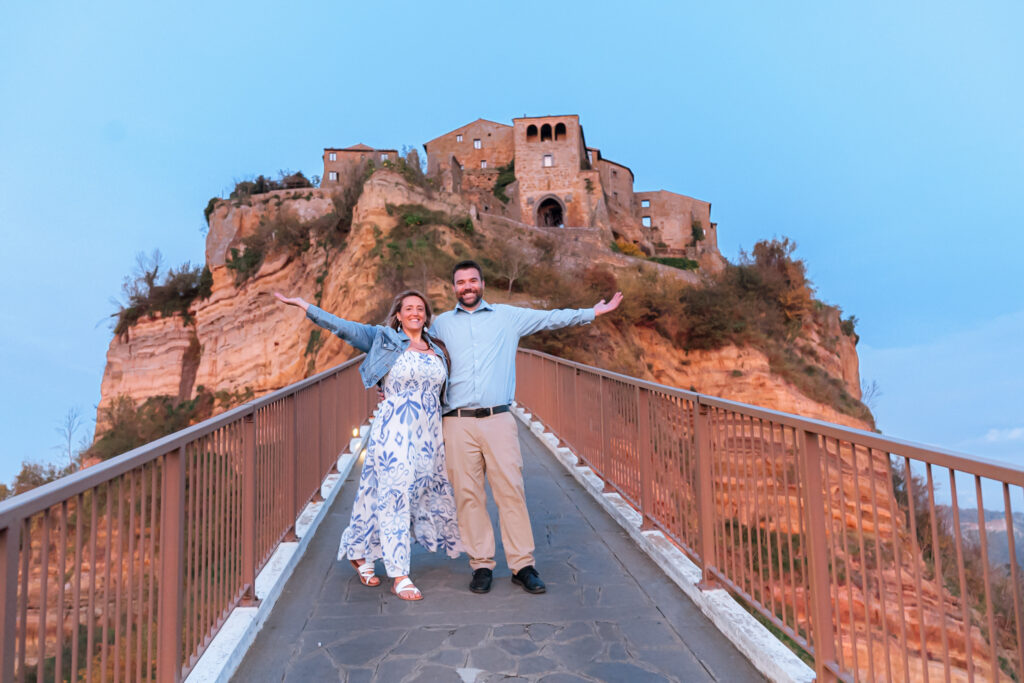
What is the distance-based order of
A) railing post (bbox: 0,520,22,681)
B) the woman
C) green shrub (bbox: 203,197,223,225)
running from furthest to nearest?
green shrub (bbox: 203,197,223,225) → the woman → railing post (bbox: 0,520,22,681)

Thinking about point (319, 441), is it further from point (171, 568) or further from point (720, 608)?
point (720, 608)

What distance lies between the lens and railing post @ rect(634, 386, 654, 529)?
5.08 m

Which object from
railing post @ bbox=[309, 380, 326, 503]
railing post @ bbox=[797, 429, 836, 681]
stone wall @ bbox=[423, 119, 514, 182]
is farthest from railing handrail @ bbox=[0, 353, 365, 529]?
stone wall @ bbox=[423, 119, 514, 182]

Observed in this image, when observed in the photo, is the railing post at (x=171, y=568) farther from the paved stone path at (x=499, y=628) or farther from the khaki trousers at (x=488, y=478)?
the khaki trousers at (x=488, y=478)

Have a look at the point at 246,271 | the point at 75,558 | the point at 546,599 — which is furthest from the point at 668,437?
the point at 246,271

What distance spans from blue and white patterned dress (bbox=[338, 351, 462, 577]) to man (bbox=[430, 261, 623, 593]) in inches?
5.7

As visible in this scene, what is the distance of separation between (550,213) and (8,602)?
51.1 meters

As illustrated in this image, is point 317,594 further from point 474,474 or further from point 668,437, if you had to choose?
point 668,437

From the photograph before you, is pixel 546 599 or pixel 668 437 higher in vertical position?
pixel 668 437

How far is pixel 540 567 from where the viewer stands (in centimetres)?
467

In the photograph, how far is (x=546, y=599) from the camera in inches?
160

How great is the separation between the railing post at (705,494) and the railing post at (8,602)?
11.2ft

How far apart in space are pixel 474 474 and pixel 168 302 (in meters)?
36.9

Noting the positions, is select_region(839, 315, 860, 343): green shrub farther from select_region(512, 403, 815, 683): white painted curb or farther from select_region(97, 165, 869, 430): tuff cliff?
select_region(512, 403, 815, 683): white painted curb
